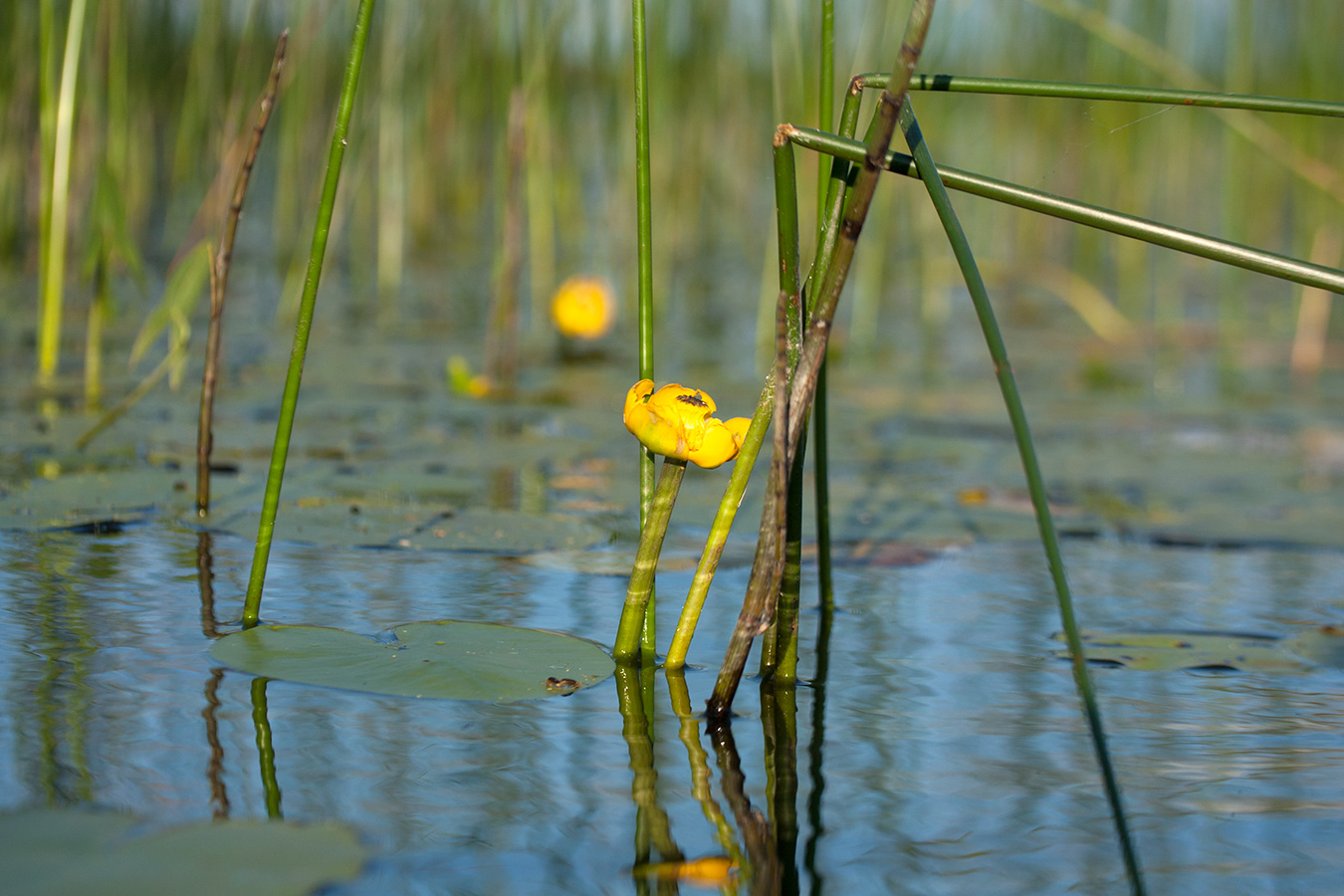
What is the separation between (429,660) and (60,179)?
63.0 inches

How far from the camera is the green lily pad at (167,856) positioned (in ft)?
1.93

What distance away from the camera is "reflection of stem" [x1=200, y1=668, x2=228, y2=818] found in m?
0.70

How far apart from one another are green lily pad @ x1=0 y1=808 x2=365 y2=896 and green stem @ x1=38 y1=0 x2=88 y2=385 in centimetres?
171

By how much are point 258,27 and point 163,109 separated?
1.04 m

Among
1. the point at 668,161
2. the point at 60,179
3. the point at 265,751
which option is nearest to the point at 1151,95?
the point at 265,751

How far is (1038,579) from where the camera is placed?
53.9 inches

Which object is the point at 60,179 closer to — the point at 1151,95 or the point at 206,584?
the point at 206,584

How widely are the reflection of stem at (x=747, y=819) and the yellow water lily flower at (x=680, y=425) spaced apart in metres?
0.19

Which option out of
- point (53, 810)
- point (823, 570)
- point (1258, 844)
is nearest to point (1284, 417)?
point (823, 570)

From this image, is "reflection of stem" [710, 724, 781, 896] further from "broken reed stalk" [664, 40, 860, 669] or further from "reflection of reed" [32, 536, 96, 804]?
"reflection of reed" [32, 536, 96, 804]

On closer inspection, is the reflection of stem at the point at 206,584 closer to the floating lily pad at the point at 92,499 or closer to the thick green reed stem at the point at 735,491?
the floating lily pad at the point at 92,499

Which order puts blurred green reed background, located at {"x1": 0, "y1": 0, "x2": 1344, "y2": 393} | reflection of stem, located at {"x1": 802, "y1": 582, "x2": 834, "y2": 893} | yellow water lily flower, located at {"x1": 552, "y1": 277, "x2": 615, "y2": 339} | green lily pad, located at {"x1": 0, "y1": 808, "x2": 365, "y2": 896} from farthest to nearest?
1. blurred green reed background, located at {"x1": 0, "y1": 0, "x2": 1344, "y2": 393}
2. yellow water lily flower, located at {"x1": 552, "y1": 277, "x2": 615, "y2": 339}
3. reflection of stem, located at {"x1": 802, "y1": 582, "x2": 834, "y2": 893}
4. green lily pad, located at {"x1": 0, "y1": 808, "x2": 365, "y2": 896}

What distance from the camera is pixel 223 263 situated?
1182 mm

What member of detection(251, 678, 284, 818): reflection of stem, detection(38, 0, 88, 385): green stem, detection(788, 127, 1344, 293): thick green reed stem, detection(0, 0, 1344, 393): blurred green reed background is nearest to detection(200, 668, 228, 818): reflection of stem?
detection(251, 678, 284, 818): reflection of stem
